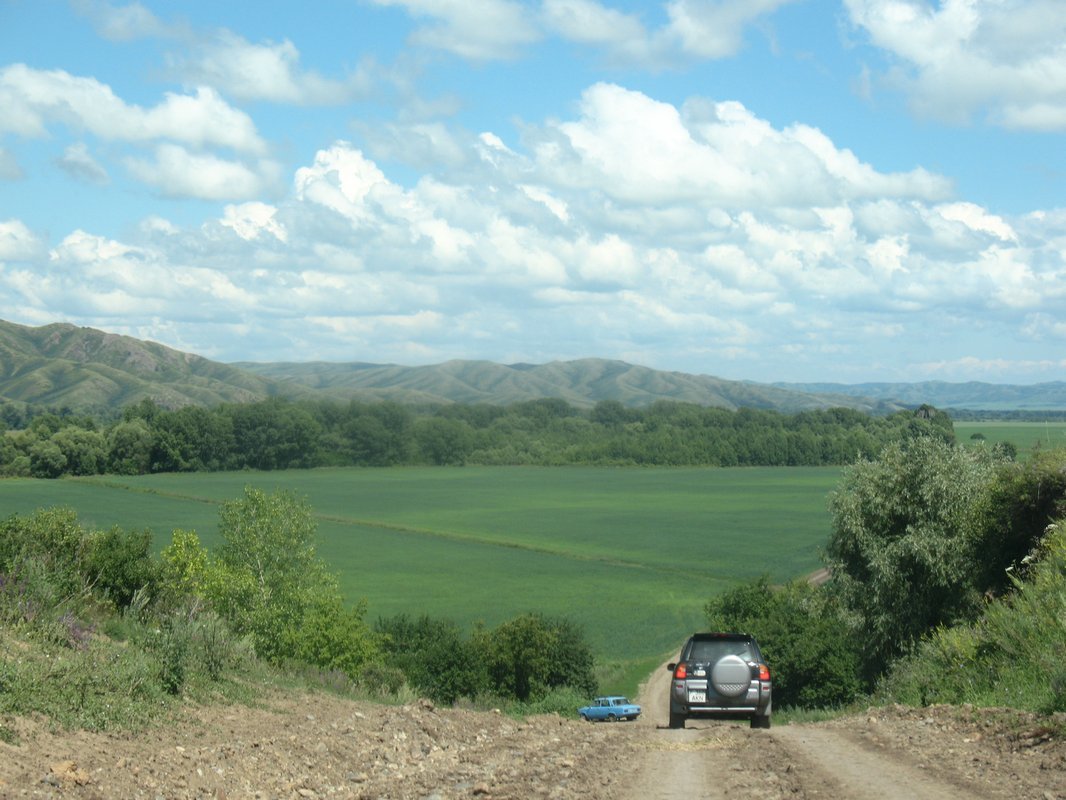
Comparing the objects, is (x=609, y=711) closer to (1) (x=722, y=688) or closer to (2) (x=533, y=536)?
(1) (x=722, y=688)

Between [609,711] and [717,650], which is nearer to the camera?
[717,650]

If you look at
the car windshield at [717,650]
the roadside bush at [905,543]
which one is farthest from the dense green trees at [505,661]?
the car windshield at [717,650]

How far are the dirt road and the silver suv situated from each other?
226cm

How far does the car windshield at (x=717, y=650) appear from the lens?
17.6m

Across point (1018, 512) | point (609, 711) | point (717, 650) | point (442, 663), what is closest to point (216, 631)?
point (717, 650)

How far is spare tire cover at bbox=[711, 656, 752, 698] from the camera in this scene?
17062mm

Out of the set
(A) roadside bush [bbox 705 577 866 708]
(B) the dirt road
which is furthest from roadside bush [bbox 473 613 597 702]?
(B) the dirt road

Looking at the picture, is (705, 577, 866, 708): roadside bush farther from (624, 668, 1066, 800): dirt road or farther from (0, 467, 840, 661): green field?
(624, 668, 1066, 800): dirt road

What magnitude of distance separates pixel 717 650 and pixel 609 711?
59.3ft

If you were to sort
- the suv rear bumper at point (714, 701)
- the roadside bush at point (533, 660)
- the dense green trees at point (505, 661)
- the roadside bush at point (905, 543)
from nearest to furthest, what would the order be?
1. the suv rear bumper at point (714, 701)
2. the roadside bush at point (905, 543)
3. the dense green trees at point (505, 661)
4. the roadside bush at point (533, 660)

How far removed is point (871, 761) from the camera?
11.0 metres

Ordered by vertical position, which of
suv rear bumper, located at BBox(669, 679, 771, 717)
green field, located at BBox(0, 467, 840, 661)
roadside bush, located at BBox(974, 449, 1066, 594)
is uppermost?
roadside bush, located at BBox(974, 449, 1066, 594)

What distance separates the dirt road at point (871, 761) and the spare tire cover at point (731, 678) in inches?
89.0

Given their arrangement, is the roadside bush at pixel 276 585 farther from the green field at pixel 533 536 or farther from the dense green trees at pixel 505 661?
the green field at pixel 533 536
